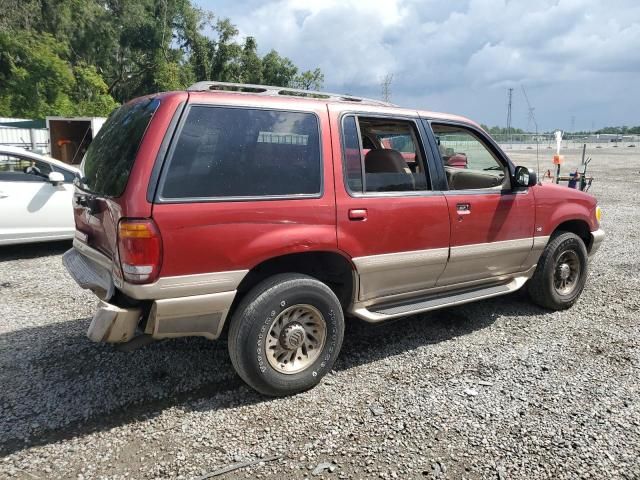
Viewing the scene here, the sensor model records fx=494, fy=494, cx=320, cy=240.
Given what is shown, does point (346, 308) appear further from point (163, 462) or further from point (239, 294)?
point (163, 462)

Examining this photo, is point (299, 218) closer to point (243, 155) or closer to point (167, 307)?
point (243, 155)

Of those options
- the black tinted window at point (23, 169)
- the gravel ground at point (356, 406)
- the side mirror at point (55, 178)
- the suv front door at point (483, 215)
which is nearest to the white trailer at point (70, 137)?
the black tinted window at point (23, 169)

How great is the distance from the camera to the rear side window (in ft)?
9.51

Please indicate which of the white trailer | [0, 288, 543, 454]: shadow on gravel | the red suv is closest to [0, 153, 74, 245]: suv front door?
[0, 288, 543, 454]: shadow on gravel

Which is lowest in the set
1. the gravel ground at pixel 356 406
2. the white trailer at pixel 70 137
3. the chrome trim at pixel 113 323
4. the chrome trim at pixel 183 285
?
the gravel ground at pixel 356 406

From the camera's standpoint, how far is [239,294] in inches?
132

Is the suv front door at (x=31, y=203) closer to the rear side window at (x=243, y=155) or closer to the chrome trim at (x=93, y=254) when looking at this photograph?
the chrome trim at (x=93, y=254)

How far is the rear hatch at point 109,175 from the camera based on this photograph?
9.55ft

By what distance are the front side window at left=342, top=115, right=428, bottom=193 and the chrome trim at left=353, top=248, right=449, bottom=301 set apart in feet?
1.67

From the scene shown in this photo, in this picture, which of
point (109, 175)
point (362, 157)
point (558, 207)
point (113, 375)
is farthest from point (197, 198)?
point (558, 207)

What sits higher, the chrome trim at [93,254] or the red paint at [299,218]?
the red paint at [299,218]

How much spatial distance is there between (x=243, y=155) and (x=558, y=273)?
3.61m

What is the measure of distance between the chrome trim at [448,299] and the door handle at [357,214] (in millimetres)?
694

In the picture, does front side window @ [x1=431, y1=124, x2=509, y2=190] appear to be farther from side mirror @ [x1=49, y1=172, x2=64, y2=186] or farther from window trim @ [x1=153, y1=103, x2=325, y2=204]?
side mirror @ [x1=49, y1=172, x2=64, y2=186]
